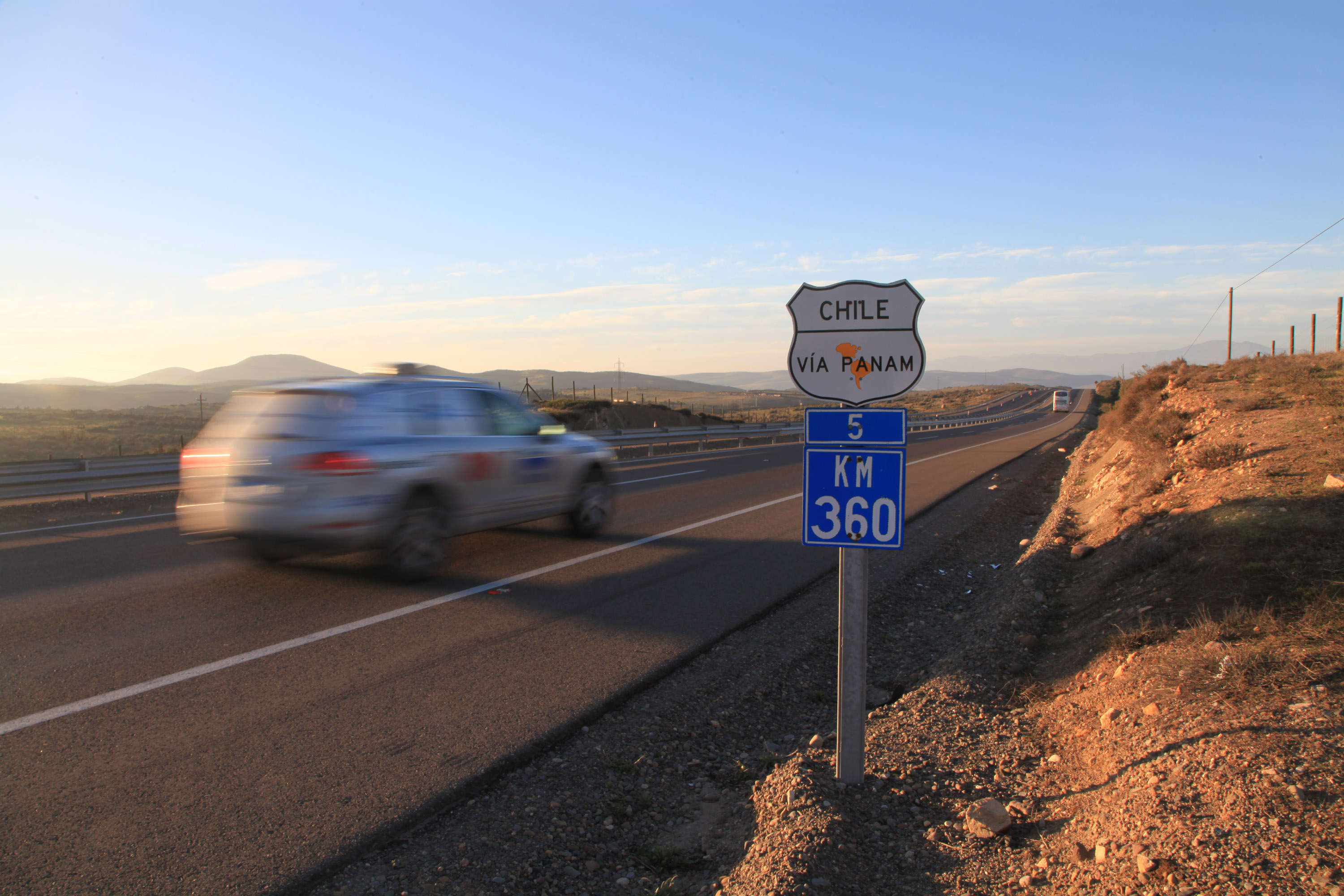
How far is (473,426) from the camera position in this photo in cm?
813

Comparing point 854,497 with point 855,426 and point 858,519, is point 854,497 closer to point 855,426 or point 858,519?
point 858,519

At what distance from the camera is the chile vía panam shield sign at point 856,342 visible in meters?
3.20

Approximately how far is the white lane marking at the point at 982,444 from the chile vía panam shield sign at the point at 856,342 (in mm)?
7318

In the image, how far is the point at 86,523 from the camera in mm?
11211

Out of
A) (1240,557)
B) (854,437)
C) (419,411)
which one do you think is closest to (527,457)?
(419,411)

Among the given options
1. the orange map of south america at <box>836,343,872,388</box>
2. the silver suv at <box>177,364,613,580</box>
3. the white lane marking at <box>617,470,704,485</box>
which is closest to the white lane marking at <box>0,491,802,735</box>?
the silver suv at <box>177,364,613,580</box>

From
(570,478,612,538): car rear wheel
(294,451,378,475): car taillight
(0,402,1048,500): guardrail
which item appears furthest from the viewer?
(0,402,1048,500): guardrail

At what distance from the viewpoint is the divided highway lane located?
3.16 meters

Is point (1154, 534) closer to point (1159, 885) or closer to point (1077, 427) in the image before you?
point (1159, 885)

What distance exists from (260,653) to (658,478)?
12444 millimetres

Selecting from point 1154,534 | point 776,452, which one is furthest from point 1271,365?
point 1154,534

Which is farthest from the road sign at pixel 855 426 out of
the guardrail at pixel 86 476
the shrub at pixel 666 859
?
the guardrail at pixel 86 476

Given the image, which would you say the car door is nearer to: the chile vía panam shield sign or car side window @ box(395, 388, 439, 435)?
car side window @ box(395, 388, 439, 435)

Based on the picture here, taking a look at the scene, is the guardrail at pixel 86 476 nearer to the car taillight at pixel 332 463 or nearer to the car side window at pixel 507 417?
the car side window at pixel 507 417
